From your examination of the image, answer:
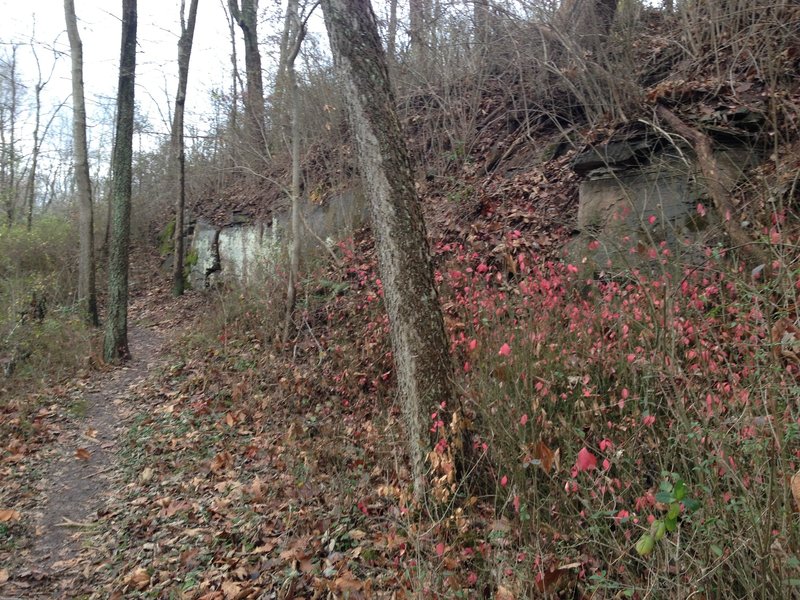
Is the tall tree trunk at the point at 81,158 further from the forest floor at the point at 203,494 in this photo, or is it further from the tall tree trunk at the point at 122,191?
Answer: the forest floor at the point at 203,494

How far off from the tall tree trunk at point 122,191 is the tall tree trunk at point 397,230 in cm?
744

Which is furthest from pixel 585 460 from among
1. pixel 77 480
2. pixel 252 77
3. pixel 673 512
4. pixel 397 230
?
pixel 252 77

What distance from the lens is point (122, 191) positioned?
10578 mm

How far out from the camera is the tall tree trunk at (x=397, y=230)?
452 cm

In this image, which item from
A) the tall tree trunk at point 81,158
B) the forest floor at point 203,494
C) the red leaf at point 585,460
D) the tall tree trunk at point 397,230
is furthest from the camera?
the tall tree trunk at point 81,158

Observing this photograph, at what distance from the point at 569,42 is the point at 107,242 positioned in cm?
1608

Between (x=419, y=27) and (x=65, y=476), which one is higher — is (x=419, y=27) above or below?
above

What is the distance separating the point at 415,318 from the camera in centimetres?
453

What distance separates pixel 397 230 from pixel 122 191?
8142 mm

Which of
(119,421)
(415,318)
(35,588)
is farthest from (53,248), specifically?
(415,318)

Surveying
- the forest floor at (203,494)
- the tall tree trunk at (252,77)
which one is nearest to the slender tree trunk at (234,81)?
the tall tree trunk at (252,77)

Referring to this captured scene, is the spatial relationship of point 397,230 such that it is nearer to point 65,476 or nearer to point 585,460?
point 585,460

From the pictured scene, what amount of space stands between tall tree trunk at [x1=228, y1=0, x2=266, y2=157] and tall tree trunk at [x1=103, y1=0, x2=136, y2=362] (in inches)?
115

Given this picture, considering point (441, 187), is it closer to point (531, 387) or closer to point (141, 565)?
point (531, 387)
